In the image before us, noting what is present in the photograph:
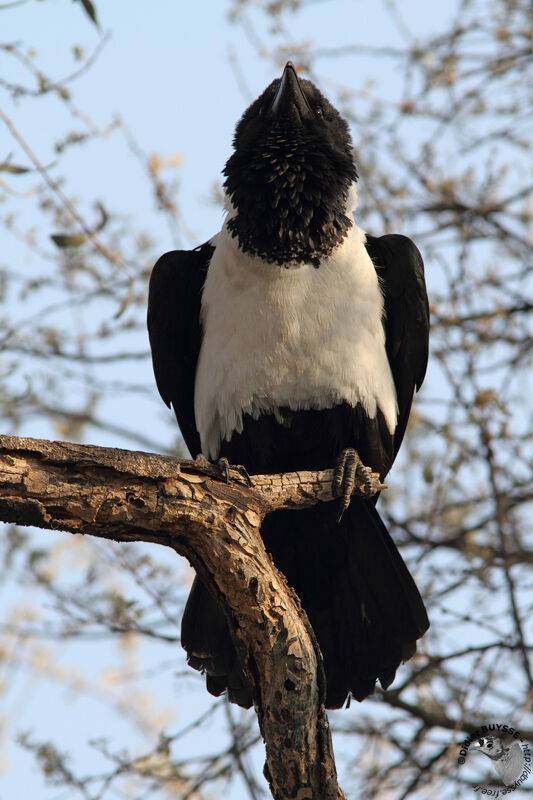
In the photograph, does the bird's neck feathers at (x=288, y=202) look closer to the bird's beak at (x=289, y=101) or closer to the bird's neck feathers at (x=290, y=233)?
the bird's neck feathers at (x=290, y=233)

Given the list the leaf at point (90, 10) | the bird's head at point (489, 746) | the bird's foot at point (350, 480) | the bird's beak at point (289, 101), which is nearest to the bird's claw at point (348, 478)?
the bird's foot at point (350, 480)

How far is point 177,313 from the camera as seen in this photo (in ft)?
14.9

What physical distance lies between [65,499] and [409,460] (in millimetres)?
3798

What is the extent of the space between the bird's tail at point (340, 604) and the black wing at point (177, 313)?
38.9 inches

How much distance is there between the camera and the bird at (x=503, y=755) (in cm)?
416

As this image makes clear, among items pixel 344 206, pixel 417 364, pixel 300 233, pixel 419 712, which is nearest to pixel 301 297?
pixel 300 233

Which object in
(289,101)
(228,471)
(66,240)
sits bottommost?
(228,471)

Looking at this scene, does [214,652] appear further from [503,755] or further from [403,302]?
[403,302]

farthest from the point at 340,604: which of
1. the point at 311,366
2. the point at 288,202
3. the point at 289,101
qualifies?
the point at 289,101

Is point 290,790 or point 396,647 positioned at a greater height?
point 396,647

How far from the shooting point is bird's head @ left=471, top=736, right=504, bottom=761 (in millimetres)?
4312

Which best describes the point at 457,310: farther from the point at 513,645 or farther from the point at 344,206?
the point at 513,645

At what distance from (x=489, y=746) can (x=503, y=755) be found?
0.32 ft

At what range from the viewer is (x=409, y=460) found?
613 centimetres
